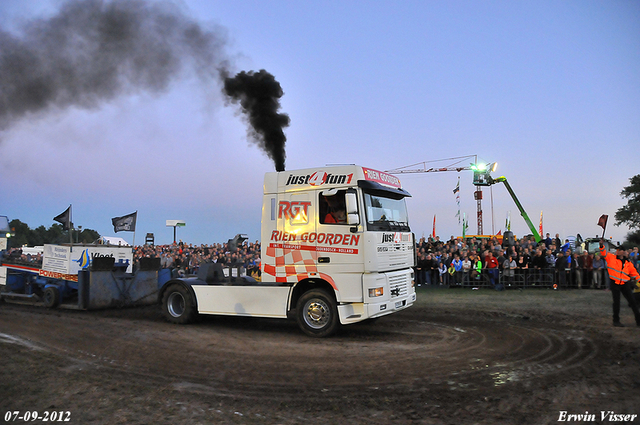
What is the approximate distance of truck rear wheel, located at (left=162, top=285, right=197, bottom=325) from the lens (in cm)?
1045

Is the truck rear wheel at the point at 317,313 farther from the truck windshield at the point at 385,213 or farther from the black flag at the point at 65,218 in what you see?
the black flag at the point at 65,218

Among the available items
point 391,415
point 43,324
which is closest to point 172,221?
point 43,324

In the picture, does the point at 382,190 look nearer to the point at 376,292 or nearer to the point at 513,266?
the point at 376,292

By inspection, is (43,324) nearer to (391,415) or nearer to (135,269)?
(135,269)

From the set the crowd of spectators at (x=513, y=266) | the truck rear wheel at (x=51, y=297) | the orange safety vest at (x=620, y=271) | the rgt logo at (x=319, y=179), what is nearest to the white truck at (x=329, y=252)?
the rgt logo at (x=319, y=179)

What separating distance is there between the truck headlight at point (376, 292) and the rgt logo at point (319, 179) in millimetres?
2151

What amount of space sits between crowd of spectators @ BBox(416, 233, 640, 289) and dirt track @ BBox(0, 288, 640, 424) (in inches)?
278

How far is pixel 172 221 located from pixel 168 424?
32.4m

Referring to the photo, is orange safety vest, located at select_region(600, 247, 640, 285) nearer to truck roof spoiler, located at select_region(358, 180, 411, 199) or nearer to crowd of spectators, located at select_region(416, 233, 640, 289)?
truck roof spoiler, located at select_region(358, 180, 411, 199)

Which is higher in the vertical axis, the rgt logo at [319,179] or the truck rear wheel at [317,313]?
the rgt logo at [319,179]

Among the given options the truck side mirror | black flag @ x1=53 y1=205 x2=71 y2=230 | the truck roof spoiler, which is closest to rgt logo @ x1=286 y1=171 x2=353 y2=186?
the truck roof spoiler

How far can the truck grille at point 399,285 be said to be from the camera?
8.98 meters

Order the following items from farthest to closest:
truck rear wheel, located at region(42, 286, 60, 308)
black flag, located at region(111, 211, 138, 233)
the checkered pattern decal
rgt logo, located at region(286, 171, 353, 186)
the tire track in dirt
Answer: black flag, located at region(111, 211, 138, 233) → truck rear wheel, located at region(42, 286, 60, 308) → the checkered pattern decal → rgt logo, located at region(286, 171, 353, 186) → the tire track in dirt

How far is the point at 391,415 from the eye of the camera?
15.0 feet
